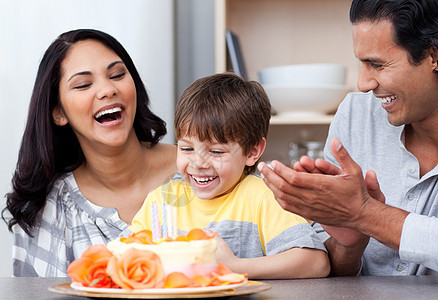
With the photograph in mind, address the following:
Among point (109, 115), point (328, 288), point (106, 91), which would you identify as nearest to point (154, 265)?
point (328, 288)

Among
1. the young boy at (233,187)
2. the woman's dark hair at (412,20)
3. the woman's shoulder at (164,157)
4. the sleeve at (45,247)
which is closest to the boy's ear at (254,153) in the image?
the young boy at (233,187)

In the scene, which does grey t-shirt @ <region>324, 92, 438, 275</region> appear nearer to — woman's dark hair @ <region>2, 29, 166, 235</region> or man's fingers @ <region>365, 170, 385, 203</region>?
man's fingers @ <region>365, 170, 385, 203</region>

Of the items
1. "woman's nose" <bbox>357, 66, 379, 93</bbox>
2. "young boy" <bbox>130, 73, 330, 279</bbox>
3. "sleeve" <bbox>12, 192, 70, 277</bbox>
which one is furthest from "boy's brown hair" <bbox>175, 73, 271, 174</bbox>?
"sleeve" <bbox>12, 192, 70, 277</bbox>

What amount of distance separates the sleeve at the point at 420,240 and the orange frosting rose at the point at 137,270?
53cm

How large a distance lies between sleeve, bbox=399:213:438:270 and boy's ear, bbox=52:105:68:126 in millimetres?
1043

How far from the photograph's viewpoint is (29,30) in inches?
86.3

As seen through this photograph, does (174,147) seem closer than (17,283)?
No

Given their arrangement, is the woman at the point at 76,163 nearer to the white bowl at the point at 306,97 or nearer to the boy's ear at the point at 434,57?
the white bowl at the point at 306,97

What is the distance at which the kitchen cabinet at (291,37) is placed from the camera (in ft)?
8.61

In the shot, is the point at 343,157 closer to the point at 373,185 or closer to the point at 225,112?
the point at 373,185

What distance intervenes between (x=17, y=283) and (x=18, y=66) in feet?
4.01

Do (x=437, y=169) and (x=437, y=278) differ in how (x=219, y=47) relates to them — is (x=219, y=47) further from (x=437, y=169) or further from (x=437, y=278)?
(x=437, y=278)

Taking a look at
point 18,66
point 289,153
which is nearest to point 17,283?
point 18,66

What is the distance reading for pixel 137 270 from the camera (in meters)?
0.81
